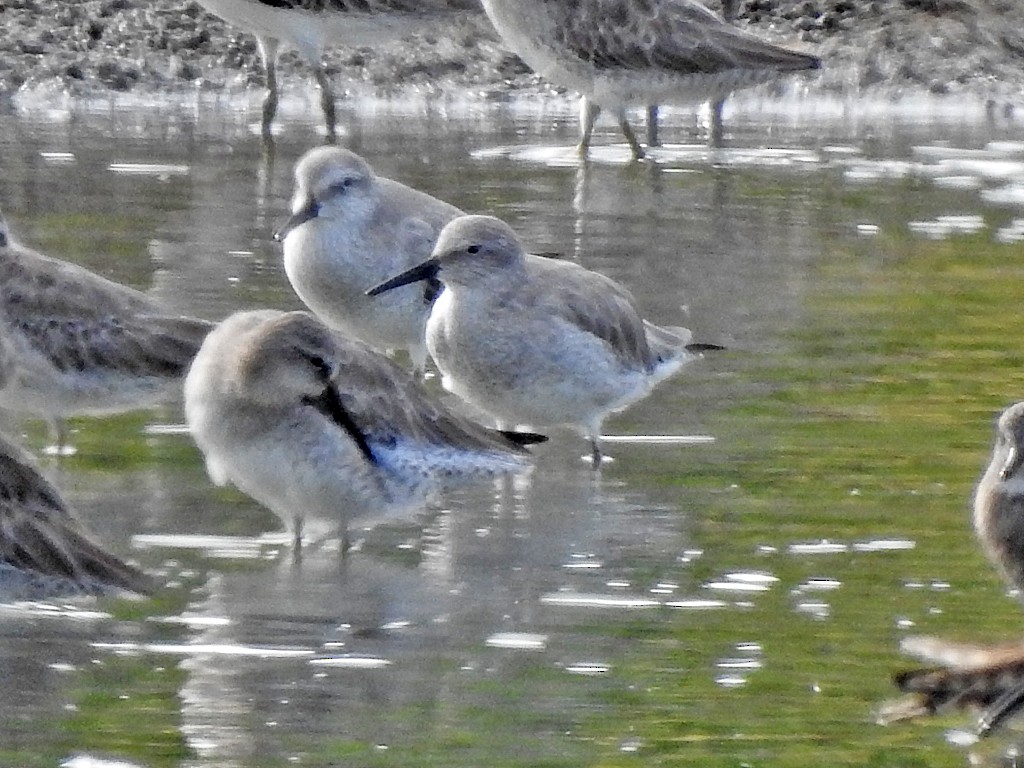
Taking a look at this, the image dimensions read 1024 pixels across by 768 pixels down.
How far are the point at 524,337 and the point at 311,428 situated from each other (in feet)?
4.64

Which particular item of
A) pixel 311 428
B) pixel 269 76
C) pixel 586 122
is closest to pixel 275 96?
pixel 269 76

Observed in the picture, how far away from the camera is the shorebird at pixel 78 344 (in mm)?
9180

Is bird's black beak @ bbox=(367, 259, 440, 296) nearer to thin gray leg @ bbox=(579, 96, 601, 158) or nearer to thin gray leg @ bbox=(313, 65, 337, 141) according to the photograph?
thin gray leg @ bbox=(579, 96, 601, 158)

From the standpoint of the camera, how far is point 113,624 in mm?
7020

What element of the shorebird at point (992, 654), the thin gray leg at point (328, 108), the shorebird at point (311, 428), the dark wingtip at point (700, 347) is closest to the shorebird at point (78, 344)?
the shorebird at point (311, 428)

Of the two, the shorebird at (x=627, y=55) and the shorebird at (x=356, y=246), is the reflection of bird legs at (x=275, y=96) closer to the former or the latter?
the shorebird at (x=627, y=55)

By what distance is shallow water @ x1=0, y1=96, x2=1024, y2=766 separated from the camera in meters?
6.24

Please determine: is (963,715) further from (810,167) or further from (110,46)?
(110,46)

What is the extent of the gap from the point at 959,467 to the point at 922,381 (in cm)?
122

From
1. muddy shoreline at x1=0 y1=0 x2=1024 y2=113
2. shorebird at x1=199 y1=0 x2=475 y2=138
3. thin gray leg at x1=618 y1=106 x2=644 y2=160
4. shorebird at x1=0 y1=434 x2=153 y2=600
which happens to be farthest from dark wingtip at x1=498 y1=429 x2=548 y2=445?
muddy shoreline at x1=0 y1=0 x2=1024 y2=113

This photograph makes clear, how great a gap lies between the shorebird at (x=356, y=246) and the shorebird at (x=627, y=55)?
21.1 ft

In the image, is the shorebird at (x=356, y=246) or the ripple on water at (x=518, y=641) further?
the shorebird at (x=356, y=246)

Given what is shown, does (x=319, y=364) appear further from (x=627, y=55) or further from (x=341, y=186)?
(x=627, y=55)

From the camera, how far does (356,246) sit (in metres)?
A: 10.3
